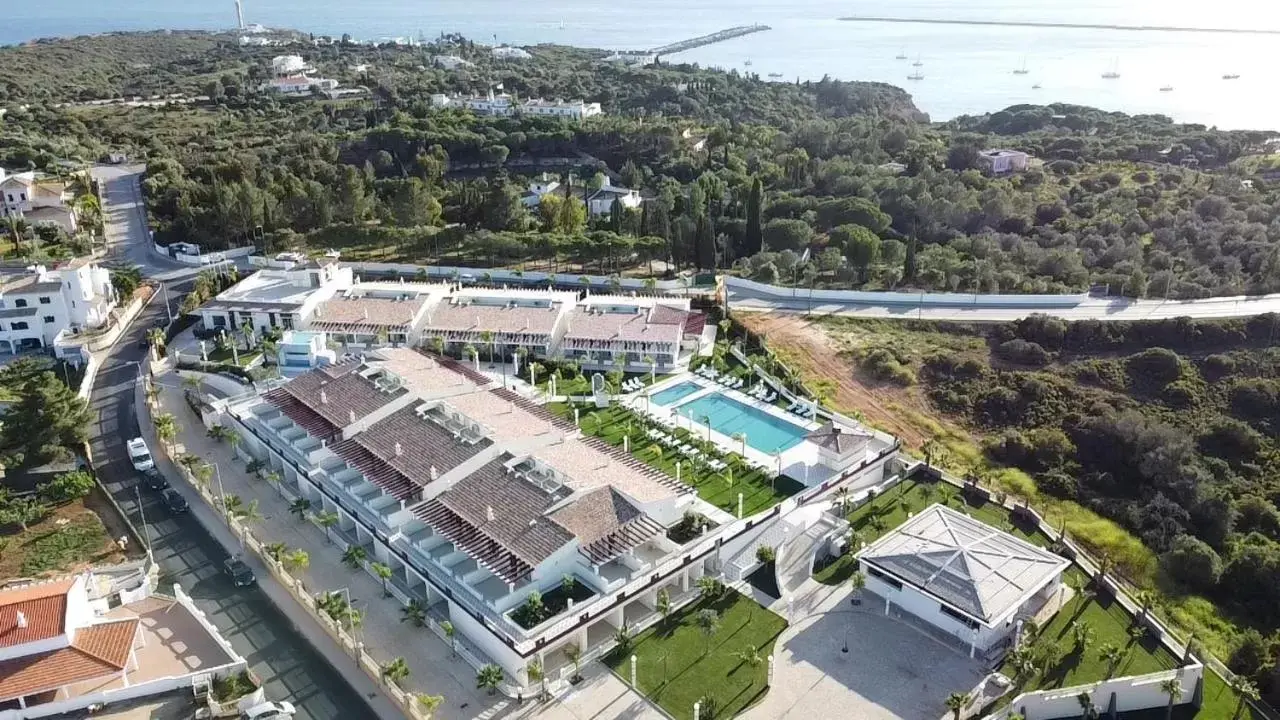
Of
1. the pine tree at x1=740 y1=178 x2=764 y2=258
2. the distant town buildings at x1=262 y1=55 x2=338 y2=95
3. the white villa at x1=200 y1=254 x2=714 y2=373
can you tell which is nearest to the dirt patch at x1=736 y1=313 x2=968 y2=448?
the white villa at x1=200 y1=254 x2=714 y2=373

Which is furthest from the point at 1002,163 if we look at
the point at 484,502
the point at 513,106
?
the point at 484,502

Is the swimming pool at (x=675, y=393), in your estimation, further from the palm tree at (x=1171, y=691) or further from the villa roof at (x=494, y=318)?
the palm tree at (x=1171, y=691)

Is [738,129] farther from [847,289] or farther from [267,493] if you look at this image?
[267,493]

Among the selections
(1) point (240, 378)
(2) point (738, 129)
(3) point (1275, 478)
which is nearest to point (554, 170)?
(2) point (738, 129)

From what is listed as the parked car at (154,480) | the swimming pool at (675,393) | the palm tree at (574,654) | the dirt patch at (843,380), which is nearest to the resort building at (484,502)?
the palm tree at (574,654)

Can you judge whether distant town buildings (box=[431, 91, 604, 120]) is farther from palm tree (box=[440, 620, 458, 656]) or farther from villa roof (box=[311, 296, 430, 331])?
palm tree (box=[440, 620, 458, 656])
